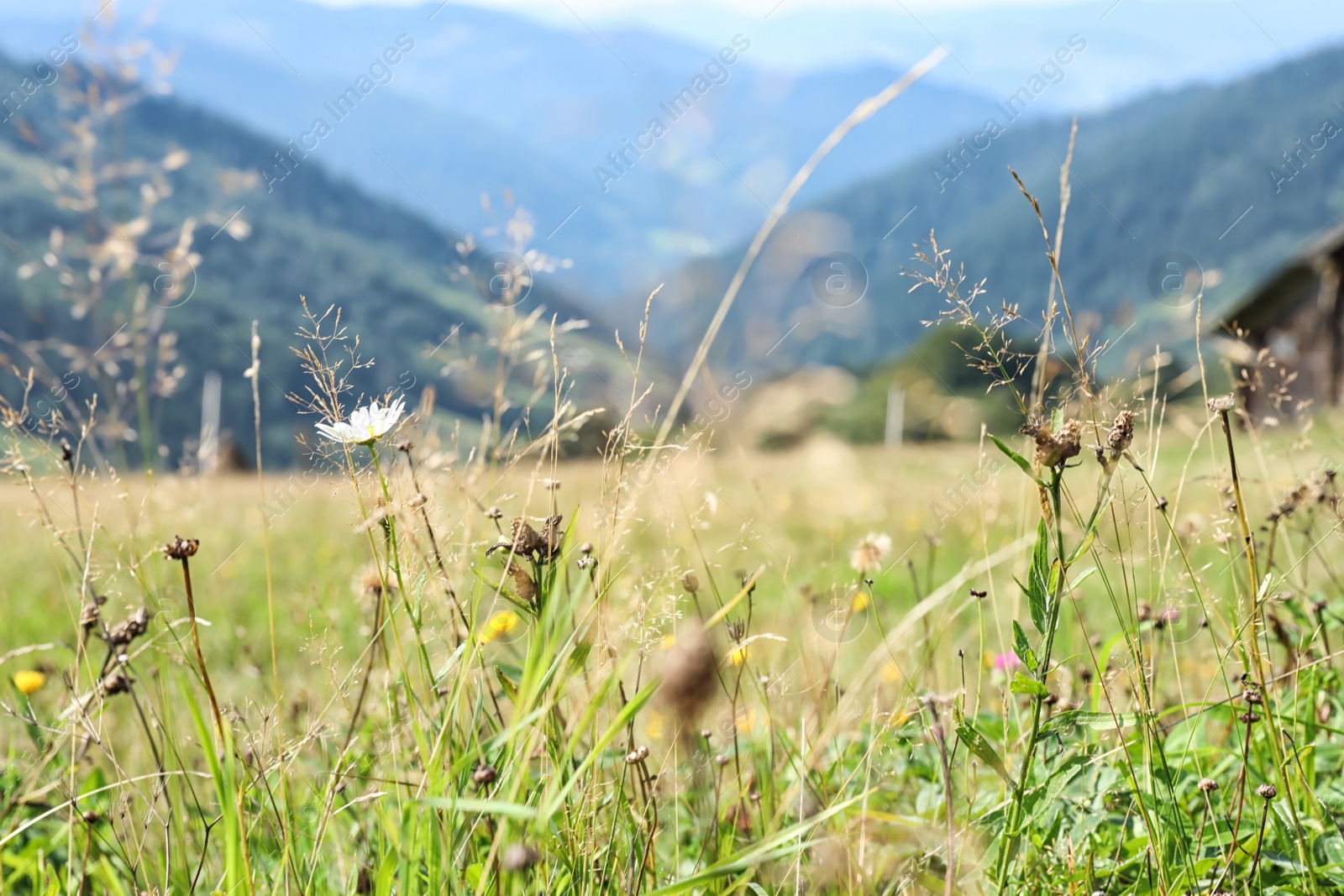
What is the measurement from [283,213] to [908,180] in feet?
392

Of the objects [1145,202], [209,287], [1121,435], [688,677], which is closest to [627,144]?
[1121,435]

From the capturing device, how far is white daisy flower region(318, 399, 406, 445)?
1.02 metres

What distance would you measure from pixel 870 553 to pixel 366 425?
88 cm

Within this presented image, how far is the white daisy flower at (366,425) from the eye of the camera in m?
1.02

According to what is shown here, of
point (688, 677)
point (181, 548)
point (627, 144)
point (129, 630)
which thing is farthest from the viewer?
point (627, 144)

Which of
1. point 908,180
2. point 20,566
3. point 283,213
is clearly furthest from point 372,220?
point 20,566

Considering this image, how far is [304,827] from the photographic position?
135 cm

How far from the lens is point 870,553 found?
61.5 inches

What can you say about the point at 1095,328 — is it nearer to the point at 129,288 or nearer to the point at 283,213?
the point at 129,288

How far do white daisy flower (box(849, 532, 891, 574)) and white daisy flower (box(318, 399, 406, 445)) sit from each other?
0.78 metres

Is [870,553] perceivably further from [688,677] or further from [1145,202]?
[1145,202]

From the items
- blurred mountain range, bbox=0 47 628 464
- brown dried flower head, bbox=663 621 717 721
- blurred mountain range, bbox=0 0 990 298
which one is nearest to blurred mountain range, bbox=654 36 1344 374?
blurred mountain range, bbox=0 0 990 298

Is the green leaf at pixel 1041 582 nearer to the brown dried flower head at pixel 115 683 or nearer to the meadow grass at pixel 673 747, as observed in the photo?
the meadow grass at pixel 673 747

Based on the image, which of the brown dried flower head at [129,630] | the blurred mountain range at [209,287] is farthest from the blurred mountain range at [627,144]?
the brown dried flower head at [129,630]
